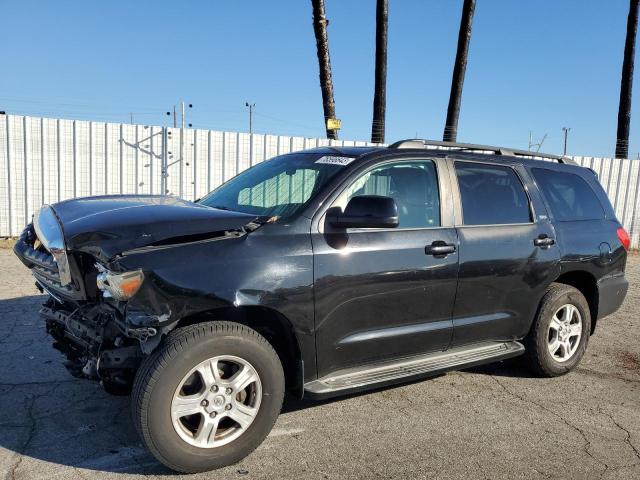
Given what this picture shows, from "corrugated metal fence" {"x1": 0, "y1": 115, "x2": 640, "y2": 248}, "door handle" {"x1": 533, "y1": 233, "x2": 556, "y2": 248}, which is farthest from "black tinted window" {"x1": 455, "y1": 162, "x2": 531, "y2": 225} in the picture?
"corrugated metal fence" {"x1": 0, "y1": 115, "x2": 640, "y2": 248}

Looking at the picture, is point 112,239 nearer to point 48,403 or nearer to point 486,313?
point 48,403

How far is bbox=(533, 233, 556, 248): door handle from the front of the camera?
4438 millimetres

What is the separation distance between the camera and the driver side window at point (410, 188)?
3.89 metres

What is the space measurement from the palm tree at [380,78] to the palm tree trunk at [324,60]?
53.3 inches

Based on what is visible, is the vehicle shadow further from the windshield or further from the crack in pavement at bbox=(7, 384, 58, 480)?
the windshield

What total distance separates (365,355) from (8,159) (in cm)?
937

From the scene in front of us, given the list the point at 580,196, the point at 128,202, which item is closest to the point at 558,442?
the point at 580,196

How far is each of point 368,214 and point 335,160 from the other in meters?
0.77

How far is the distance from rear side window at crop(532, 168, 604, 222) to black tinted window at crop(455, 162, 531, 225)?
0.35 metres

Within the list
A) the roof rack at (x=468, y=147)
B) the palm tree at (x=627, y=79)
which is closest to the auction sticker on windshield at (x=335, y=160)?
the roof rack at (x=468, y=147)

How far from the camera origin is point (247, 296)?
10.0 ft

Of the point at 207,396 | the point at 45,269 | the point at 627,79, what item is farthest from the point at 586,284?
the point at 627,79

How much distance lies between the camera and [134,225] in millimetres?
3035

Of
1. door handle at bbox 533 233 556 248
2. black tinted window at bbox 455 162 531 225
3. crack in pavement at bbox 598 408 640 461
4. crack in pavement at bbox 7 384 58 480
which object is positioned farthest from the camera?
door handle at bbox 533 233 556 248
